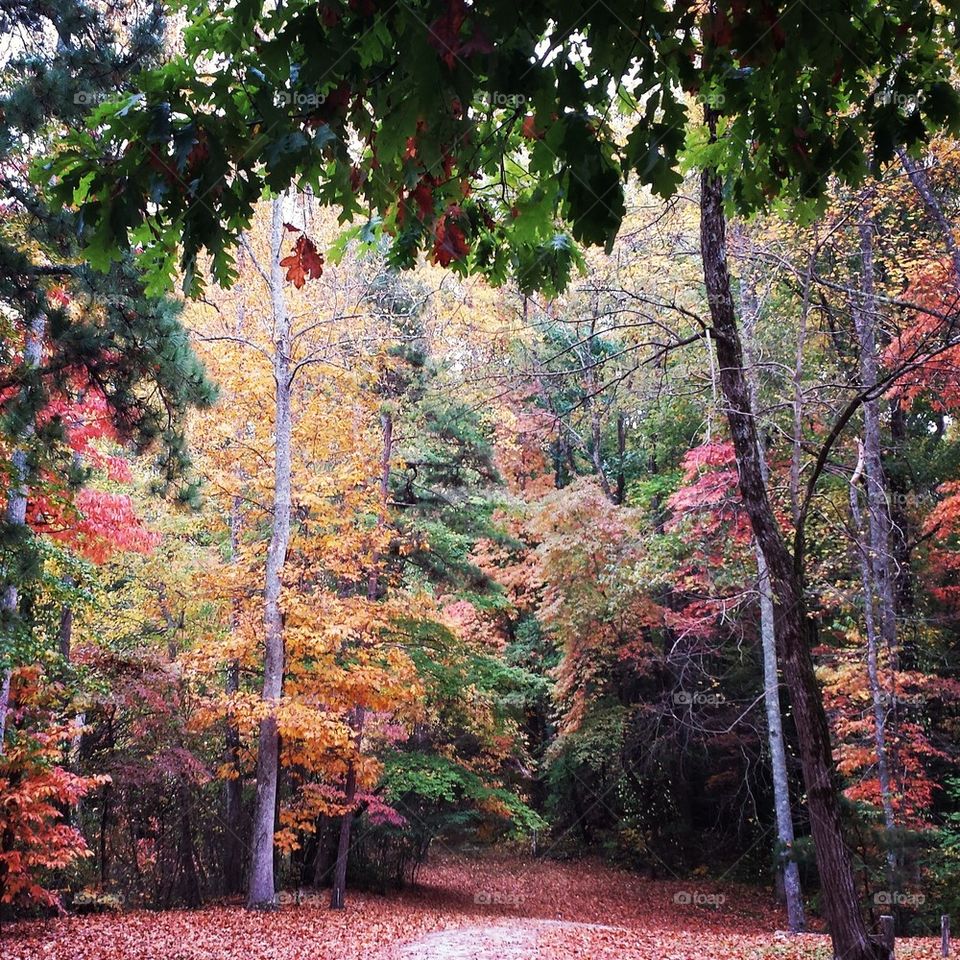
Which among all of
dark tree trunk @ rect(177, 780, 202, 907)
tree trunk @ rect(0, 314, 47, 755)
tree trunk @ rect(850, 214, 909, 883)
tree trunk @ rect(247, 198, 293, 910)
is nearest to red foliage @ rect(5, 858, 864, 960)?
tree trunk @ rect(247, 198, 293, 910)

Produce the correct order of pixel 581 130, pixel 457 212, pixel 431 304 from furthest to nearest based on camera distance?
pixel 431 304 → pixel 457 212 → pixel 581 130

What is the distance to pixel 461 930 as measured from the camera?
11148 mm

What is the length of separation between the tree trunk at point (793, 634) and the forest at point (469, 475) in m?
0.03

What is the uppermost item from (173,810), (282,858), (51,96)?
(51,96)

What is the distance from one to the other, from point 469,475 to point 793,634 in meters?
11.2

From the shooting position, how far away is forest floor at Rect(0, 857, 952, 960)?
870 cm

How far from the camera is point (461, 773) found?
15.4 metres

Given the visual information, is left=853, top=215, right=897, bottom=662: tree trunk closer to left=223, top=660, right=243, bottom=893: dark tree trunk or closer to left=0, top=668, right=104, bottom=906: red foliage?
left=223, top=660, right=243, bottom=893: dark tree trunk

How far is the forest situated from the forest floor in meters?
0.14

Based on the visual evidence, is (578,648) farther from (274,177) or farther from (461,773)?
(274,177)

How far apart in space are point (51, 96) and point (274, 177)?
5.13 meters

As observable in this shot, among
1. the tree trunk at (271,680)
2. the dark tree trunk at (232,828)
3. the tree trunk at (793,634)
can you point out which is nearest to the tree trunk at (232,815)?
the dark tree trunk at (232,828)

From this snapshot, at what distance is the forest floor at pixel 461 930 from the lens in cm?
870

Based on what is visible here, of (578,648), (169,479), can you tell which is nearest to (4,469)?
(169,479)
